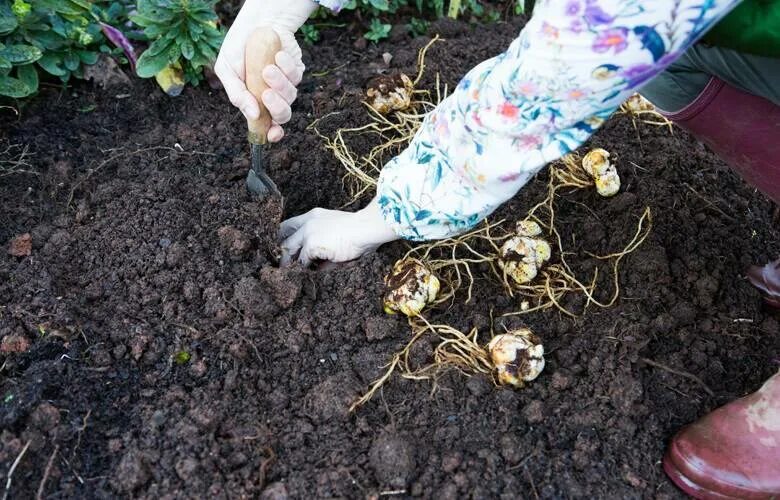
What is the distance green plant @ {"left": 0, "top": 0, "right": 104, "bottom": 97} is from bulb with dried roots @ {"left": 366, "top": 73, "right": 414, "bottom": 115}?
0.73 m

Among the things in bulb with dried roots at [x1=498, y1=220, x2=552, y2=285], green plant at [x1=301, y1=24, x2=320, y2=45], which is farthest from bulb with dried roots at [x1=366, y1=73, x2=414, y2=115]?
bulb with dried roots at [x1=498, y1=220, x2=552, y2=285]

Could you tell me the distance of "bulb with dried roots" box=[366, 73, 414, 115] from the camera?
201 centimetres

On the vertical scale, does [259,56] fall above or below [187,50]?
above

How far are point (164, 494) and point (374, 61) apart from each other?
4.55 feet

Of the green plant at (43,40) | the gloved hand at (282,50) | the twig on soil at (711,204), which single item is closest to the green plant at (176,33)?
the green plant at (43,40)

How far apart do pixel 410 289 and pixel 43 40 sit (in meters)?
1.14

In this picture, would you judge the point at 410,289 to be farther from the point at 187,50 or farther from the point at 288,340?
the point at 187,50

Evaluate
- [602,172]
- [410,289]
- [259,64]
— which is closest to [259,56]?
[259,64]

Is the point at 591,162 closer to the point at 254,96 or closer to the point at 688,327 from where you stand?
the point at 688,327

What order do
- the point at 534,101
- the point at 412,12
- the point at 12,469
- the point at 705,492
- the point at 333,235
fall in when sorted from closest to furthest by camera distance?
1. the point at 534,101
2. the point at 12,469
3. the point at 705,492
4. the point at 333,235
5. the point at 412,12

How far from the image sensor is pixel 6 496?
123cm

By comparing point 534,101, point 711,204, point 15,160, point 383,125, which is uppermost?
point 534,101

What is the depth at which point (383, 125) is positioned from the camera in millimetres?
2031

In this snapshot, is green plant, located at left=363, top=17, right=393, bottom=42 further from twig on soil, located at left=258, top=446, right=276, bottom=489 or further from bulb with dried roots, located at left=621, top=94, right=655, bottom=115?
twig on soil, located at left=258, top=446, right=276, bottom=489
